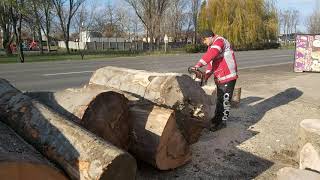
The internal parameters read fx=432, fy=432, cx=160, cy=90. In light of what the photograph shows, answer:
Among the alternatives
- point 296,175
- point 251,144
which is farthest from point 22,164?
point 251,144

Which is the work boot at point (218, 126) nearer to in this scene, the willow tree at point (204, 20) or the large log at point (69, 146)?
the large log at point (69, 146)

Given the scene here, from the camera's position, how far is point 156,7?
49.5 meters

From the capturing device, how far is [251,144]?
6164 millimetres

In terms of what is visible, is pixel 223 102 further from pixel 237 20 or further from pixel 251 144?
pixel 237 20

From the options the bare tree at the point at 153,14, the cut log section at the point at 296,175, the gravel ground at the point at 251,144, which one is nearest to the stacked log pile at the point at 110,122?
the gravel ground at the point at 251,144

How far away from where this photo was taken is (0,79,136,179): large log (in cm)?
335

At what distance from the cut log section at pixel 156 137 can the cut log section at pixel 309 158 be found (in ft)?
4.87

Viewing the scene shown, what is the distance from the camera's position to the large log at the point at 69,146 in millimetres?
3348

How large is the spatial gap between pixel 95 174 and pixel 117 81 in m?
2.99

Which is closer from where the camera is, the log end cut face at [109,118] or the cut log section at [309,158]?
the log end cut face at [109,118]

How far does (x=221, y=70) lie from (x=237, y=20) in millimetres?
45014

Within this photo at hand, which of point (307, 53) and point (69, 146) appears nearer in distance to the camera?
point (69, 146)

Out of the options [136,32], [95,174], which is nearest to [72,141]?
[95,174]

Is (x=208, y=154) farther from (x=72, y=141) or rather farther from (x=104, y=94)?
(x=72, y=141)
